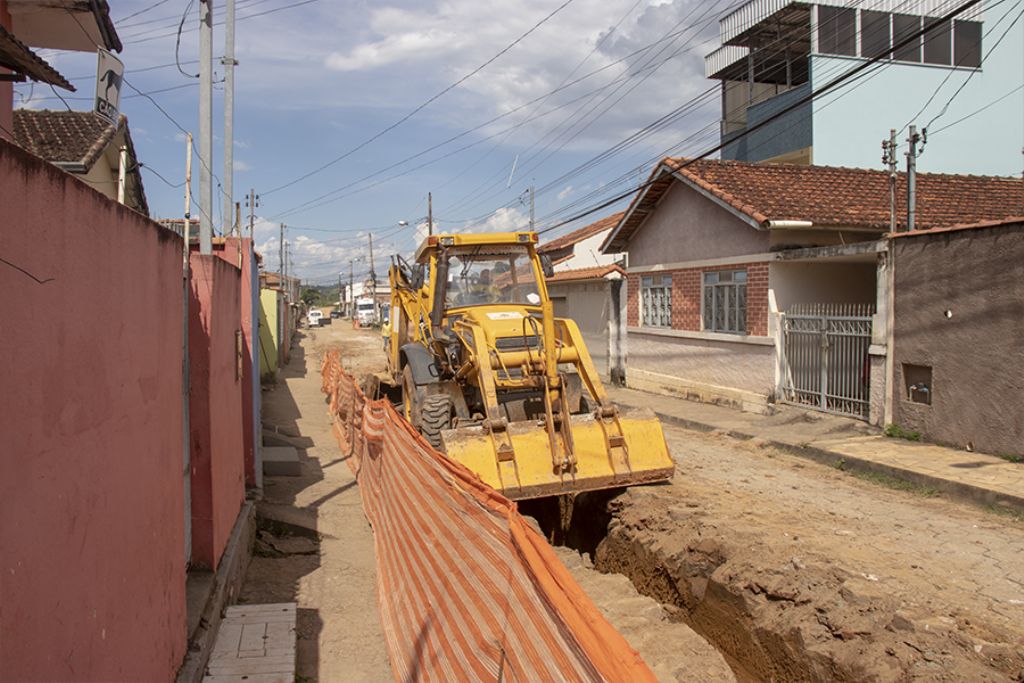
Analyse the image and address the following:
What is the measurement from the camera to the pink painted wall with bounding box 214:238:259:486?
925 cm

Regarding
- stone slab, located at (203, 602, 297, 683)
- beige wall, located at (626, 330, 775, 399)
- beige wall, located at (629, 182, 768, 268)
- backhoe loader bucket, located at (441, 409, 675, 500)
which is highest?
beige wall, located at (629, 182, 768, 268)

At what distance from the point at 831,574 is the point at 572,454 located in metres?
2.42

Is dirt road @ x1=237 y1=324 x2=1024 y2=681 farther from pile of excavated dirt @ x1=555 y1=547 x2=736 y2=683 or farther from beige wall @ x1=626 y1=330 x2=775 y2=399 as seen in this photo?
beige wall @ x1=626 y1=330 x2=775 y2=399

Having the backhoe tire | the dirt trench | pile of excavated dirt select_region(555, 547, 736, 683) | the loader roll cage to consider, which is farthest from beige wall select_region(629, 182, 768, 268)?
pile of excavated dirt select_region(555, 547, 736, 683)

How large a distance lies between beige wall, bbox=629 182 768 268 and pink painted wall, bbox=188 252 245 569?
10145 mm

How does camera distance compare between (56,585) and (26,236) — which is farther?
(56,585)

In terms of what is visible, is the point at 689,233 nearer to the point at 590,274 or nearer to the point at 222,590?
the point at 590,274

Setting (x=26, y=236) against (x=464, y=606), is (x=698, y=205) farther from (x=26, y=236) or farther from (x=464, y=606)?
(x=26, y=236)

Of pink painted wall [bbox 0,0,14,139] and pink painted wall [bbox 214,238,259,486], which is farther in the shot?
pink painted wall [bbox 214,238,259,486]

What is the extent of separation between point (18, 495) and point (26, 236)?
80 centimetres

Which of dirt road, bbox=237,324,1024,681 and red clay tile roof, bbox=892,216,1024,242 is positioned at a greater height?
red clay tile roof, bbox=892,216,1024,242

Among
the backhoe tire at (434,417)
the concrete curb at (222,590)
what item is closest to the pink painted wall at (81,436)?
the concrete curb at (222,590)

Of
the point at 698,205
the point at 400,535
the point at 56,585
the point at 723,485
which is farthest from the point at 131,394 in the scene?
the point at 698,205

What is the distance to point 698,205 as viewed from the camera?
1579 centimetres
